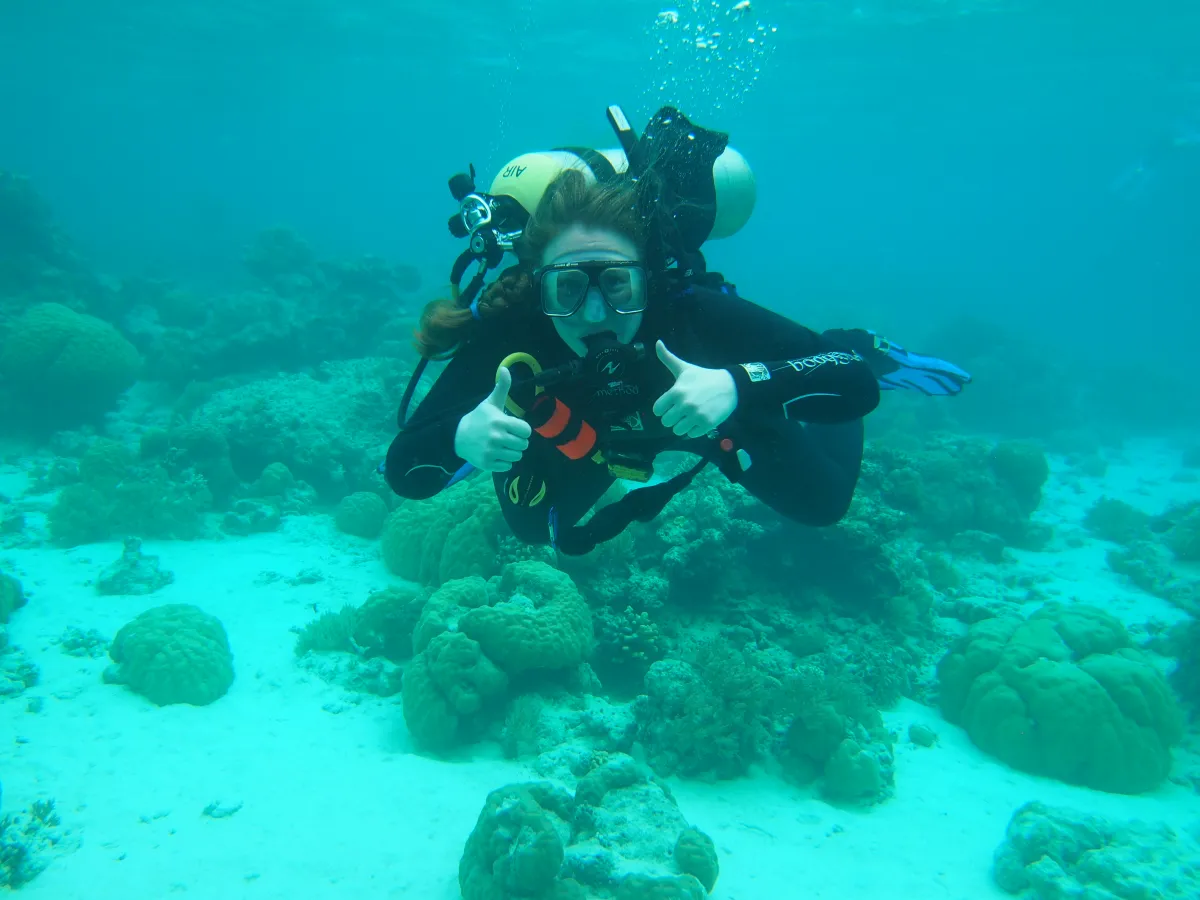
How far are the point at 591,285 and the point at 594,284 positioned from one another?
0.01m

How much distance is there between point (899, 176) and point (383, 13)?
200 ft

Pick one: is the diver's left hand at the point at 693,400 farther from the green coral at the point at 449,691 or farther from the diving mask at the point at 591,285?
the green coral at the point at 449,691

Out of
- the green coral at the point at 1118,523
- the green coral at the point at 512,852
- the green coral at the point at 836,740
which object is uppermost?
the green coral at the point at 1118,523

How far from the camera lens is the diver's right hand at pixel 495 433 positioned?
2531mm

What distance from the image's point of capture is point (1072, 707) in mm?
5383

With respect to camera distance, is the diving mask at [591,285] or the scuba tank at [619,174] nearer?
the diving mask at [591,285]

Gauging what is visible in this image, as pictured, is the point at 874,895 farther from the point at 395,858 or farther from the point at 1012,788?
the point at 395,858

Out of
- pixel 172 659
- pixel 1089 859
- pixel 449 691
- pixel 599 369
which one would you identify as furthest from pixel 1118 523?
pixel 172 659

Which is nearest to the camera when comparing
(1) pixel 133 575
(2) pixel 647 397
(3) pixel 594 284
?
(3) pixel 594 284

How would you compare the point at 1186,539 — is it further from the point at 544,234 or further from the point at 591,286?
the point at 544,234

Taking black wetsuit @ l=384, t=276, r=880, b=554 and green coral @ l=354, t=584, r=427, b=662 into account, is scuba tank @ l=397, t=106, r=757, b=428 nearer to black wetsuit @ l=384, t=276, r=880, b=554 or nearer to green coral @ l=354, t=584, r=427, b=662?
black wetsuit @ l=384, t=276, r=880, b=554

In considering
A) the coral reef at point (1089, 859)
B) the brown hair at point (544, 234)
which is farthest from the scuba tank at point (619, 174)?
the coral reef at point (1089, 859)

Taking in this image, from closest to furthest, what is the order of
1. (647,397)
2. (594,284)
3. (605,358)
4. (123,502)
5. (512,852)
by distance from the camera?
(605,358)
(594,284)
(647,397)
(512,852)
(123,502)

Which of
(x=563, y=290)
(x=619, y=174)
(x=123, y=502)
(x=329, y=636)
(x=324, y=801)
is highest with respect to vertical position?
(x=619, y=174)
